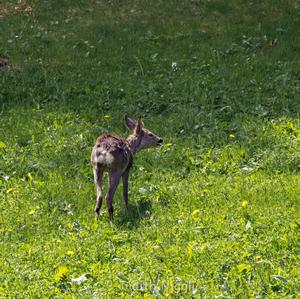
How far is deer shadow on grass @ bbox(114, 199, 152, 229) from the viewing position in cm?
889

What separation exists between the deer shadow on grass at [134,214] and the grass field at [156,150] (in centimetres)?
3

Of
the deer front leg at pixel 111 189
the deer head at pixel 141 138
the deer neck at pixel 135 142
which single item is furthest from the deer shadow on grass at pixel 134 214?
the deer head at pixel 141 138

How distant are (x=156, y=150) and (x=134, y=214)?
2.31 m

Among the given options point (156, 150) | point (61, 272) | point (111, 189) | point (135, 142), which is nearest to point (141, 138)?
point (135, 142)

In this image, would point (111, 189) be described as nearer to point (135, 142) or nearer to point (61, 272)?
point (135, 142)

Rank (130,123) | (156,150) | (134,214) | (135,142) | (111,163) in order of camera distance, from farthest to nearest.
Answer: 1. (156,150)
2. (130,123)
3. (135,142)
4. (111,163)
5. (134,214)

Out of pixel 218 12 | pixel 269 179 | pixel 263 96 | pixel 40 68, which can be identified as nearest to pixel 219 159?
pixel 269 179

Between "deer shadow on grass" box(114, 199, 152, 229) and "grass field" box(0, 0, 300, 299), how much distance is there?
0.09 ft

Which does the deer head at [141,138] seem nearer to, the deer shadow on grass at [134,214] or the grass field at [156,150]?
the grass field at [156,150]

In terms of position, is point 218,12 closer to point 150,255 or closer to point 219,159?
point 219,159

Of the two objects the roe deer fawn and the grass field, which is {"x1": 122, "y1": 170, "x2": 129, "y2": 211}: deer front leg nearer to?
the roe deer fawn

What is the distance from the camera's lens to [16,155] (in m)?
11.3

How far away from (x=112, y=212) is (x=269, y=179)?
2258 mm

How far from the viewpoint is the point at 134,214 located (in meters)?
9.20
